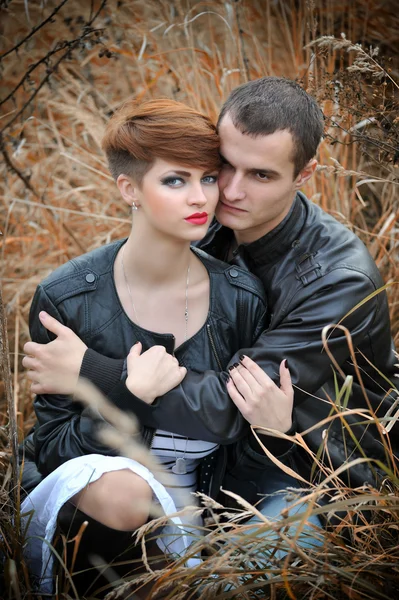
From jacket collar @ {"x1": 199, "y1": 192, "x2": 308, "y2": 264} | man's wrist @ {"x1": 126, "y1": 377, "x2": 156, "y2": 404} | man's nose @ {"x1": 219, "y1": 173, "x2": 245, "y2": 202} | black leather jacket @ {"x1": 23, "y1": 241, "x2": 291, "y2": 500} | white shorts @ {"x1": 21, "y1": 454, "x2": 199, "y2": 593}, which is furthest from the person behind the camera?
jacket collar @ {"x1": 199, "y1": 192, "x2": 308, "y2": 264}

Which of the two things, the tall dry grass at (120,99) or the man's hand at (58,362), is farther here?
the tall dry grass at (120,99)

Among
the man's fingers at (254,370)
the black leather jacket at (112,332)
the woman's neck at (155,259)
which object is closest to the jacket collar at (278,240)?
the black leather jacket at (112,332)

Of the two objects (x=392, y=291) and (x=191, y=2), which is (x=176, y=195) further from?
(x=191, y=2)

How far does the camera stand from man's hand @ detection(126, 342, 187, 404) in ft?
7.03

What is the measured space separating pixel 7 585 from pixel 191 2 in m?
3.90

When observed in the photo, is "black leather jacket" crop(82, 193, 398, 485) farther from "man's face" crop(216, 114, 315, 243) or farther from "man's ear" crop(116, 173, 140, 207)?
"man's ear" crop(116, 173, 140, 207)

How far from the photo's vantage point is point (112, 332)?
2.33 metres

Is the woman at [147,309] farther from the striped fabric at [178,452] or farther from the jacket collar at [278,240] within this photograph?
the jacket collar at [278,240]

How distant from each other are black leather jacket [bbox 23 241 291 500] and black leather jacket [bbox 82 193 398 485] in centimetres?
5

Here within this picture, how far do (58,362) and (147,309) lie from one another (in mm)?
345

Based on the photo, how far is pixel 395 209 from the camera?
364 cm

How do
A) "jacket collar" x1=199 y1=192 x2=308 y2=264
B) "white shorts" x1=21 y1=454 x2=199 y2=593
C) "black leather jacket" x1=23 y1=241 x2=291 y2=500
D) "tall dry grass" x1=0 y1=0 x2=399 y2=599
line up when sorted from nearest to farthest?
"white shorts" x1=21 y1=454 x2=199 y2=593 < "black leather jacket" x1=23 y1=241 x2=291 y2=500 < "jacket collar" x1=199 y1=192 x2=308 y2=264 < "tall dry grass" x1=0 y1=0 x2=399 y2=599

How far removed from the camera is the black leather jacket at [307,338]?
2.20 meters

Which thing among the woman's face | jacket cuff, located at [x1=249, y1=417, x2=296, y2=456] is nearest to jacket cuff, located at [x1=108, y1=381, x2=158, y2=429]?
jacket cuff, located at [x1=249, y1=417, x2=296, y2=456]
